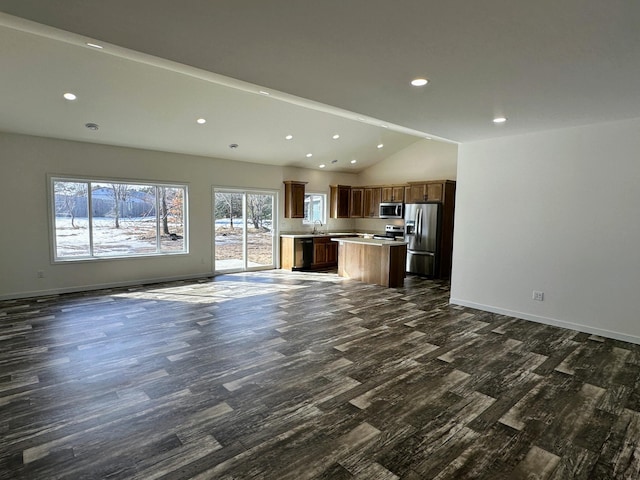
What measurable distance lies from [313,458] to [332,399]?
0.70 meters

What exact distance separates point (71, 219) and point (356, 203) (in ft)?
22.5

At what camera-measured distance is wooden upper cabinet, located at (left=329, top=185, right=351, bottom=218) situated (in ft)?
33.2

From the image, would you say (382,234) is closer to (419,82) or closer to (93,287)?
(93,287)

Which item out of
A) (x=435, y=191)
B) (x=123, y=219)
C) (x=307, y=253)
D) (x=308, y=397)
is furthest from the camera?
(x=307, y=253)

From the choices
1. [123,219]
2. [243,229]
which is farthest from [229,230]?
[123,219]

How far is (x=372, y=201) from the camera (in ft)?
33.1

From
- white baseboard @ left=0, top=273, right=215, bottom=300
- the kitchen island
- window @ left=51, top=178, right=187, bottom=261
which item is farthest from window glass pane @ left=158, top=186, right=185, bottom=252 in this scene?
the kitchen island

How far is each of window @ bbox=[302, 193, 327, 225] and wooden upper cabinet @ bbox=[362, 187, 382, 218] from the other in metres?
1.18

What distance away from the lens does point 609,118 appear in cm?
414

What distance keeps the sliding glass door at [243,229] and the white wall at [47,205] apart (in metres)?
0.31

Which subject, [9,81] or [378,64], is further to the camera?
[9,81]

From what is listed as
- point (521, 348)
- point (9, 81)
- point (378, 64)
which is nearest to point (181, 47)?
point (378, 64)

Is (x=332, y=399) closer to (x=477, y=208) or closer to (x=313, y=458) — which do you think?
(x=313, y=458)

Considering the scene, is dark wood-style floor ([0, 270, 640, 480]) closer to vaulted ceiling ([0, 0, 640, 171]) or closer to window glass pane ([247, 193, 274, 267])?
vaulted ceiling ([0, 0, 640, 171])
